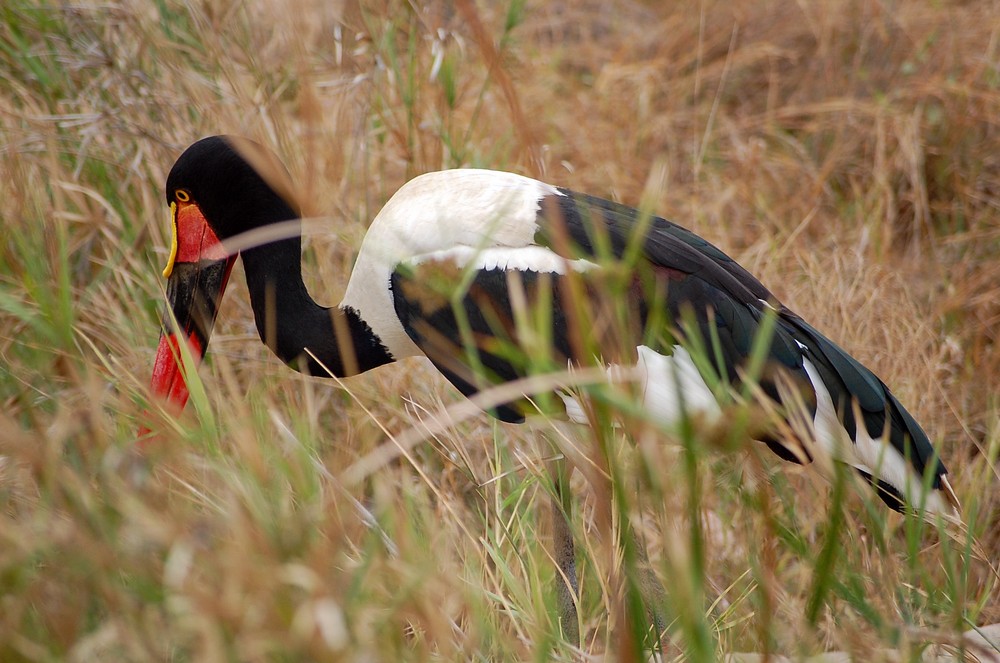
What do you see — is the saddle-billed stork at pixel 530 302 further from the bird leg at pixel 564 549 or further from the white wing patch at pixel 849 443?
the bird leg at pixel 564 549

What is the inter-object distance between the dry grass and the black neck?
0.09 metres

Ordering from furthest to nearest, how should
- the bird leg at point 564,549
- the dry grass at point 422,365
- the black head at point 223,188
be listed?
the black head at point 223,188
the bird leg at point 564,549
the dry grass at point 422,365

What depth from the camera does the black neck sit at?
2.12 metres

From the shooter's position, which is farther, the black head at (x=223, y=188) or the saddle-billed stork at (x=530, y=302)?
the black head at (x=223, y=188)

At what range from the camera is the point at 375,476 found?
1.06 meters

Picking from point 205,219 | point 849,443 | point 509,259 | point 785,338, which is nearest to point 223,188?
point 205,219

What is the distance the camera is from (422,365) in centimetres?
249

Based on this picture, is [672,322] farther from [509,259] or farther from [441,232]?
[441,232]

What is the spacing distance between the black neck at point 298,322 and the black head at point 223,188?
67mm

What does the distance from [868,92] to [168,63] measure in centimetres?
230

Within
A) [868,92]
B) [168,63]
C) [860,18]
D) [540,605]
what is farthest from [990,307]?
[168,63]

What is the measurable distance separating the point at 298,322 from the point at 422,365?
41 cm

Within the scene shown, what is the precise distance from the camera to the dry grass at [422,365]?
3.25 feet

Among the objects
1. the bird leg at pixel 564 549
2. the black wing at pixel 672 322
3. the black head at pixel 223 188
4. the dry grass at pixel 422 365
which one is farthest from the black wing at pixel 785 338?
the black head at pixel 223 188
